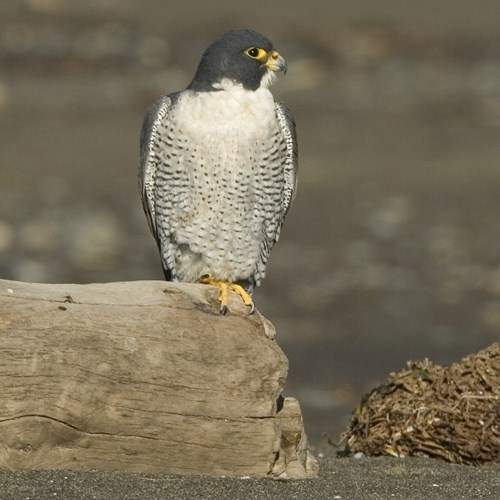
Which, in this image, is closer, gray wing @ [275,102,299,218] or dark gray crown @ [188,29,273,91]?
dark gray crown @ [188,29,273,91]

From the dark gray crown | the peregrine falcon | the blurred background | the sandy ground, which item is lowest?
the sandy ground

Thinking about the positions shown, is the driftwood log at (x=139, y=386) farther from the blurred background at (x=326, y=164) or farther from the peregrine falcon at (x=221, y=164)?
the blurred background at (x=326, y=164)

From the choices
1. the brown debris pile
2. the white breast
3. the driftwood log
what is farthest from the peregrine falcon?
the brown debris pile

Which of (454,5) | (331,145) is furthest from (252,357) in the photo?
(454,5)

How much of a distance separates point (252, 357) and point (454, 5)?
23739 mm

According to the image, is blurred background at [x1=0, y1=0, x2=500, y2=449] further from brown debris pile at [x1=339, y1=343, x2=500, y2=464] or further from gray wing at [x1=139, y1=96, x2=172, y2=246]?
gray wing at [x1=139, y1=96, x2=172, y2=246]

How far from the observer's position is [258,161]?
269 inches

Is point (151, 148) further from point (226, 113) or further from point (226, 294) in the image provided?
point (226, 294)

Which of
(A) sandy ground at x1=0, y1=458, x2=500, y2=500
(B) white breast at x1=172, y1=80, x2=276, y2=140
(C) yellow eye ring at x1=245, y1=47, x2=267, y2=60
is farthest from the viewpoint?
(C) yellow eye ring at x1=245, y1=47, x2=267, y2=60

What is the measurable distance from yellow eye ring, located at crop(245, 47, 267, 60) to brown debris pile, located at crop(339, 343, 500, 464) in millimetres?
1747

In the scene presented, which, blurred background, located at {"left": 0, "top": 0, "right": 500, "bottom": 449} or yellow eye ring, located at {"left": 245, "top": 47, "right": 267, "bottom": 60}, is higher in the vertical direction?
blurred background, located at {"left": 0, "top": 0, "right": 500, "bottom": 449}

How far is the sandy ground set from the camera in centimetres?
514

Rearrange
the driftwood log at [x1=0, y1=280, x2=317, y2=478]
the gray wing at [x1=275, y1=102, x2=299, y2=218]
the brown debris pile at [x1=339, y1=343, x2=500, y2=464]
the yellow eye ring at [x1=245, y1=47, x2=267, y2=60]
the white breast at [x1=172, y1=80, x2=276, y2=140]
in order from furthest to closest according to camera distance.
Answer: the gray wing at [x1=275, y1=102, x2=299, y2=218], the yellow eye ring at [x1=245, y1=47, x2=267, y2=60], the white breast at [x1=172, y1=80, x2=276, y2=140], the brown debris pile at [x1=339, y1=343, x2=500, y2=464], the driftwood log at [x1=0, y1=280, x2=317, y2=478]

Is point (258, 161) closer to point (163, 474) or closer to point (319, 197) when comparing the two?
point (163, 474)
